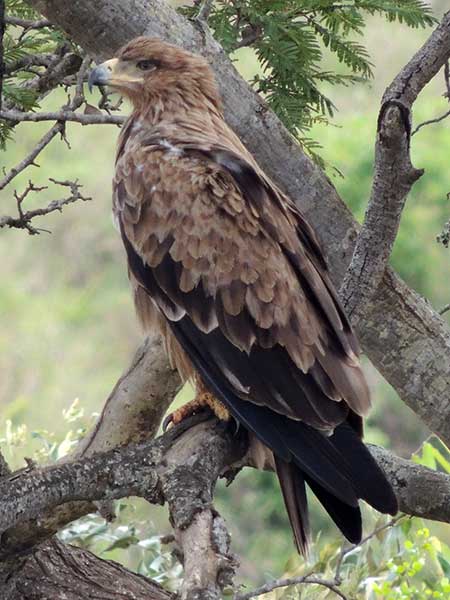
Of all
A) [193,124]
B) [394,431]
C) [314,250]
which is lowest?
[314,250]

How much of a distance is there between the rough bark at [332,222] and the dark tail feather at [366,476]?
31.7 inches

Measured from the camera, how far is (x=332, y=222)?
3598 millimetres

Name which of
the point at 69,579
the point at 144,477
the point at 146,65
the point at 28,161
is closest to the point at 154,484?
the point at 144,477

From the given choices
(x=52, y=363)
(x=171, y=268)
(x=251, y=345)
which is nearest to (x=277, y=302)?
(x=251, y=345)

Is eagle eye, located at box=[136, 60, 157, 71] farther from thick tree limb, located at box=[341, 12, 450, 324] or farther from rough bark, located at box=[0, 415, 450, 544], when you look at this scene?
rough bark, located at box=[0, 415, 450, 544]

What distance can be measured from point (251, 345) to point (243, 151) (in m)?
0.74

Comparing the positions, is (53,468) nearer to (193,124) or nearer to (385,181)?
(385,181)

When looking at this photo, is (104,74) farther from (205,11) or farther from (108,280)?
(108,280)

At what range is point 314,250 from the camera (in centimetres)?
321

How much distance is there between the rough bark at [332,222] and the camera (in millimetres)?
3533

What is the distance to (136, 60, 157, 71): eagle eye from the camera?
362 centimetres

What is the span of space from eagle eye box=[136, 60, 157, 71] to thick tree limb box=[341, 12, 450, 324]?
995 millimetres

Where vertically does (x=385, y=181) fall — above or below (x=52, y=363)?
below

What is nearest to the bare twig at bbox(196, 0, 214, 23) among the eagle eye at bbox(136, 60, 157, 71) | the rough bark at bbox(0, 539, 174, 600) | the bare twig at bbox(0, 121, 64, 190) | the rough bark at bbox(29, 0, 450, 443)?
the rough bark at bbox(29, 0, 450, 443)
